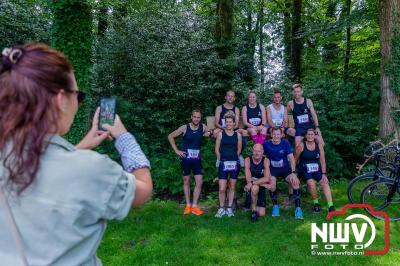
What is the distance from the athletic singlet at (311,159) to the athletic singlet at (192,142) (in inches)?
72.5

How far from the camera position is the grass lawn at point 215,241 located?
4812 millimetres

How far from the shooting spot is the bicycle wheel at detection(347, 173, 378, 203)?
257 inches

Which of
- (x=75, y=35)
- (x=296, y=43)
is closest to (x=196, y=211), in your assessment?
(x=75, y=35)

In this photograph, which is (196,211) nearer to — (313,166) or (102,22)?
(313,166)

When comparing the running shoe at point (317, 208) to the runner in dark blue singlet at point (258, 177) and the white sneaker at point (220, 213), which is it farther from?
the white sneaker at point (220, 213)

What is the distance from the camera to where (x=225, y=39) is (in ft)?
38.0

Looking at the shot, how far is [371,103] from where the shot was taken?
33.6ft

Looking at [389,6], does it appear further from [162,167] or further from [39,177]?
[39,177]

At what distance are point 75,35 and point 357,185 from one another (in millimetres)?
6117

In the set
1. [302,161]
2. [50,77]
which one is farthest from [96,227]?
[302,161]

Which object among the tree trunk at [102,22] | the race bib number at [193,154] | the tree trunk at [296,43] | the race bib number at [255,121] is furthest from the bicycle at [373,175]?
the tree trunk at [296,43]

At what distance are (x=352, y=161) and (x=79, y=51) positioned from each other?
696 centimetres

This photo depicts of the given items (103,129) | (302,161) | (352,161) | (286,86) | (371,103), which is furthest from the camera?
(286,86)

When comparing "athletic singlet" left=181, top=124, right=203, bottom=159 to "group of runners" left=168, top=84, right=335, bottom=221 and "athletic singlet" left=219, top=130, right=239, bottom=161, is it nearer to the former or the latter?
"group of runners" left=168, top=84, right=335, bottom=221
